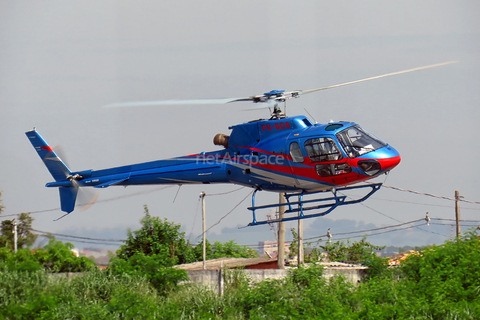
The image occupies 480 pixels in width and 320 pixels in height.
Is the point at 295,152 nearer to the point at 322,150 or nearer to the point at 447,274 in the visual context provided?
the point at 322,150

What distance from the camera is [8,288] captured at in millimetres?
22656

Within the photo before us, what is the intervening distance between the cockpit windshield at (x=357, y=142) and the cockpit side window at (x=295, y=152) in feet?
4.64

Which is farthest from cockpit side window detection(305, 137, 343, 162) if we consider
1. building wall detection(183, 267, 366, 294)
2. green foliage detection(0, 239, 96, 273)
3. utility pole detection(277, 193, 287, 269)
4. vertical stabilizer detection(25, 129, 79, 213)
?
green foliage detection(0, 239, 96, 273)

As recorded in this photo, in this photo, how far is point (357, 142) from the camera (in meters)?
17.1

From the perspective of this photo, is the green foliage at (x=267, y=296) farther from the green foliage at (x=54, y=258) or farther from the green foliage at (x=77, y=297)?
the green foliage at (x=54, y=258)

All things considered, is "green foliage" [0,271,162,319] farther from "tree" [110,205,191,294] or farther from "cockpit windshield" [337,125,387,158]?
"cockpit windshield" [337,125,387,158]

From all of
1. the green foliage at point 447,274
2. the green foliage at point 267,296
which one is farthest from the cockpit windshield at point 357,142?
the green foliage at point 447,274

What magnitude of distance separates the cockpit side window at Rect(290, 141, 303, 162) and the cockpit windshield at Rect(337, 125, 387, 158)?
1414 mm

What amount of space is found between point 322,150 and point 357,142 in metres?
1.06

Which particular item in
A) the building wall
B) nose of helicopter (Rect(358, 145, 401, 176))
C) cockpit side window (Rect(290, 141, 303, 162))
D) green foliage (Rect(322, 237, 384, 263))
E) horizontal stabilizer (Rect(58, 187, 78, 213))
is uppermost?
cockpit side window (Rect(290, 141, 303, 162))

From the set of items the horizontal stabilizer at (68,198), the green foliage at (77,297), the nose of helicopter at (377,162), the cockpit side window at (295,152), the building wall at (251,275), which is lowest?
the green foliage at (77,297)

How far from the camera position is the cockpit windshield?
55.7ft

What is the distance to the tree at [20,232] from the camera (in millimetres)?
37406

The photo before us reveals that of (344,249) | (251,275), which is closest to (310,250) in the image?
(344,249)
